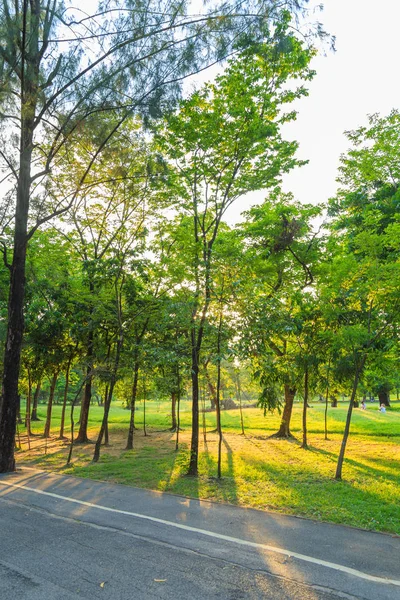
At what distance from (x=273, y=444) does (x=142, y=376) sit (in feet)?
22.4

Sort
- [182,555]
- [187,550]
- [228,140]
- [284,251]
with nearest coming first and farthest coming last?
[182,555] < [187,550] < [228,140] < [284,251]

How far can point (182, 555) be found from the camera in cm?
526

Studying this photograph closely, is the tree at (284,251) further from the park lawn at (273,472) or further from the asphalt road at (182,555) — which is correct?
the asphalt road at (182,555)

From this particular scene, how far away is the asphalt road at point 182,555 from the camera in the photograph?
Answer: 4.32 meters

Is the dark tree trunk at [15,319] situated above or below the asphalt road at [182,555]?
above

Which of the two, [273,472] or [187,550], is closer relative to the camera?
[187,550]

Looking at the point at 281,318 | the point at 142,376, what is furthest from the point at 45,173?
the point at 142,376

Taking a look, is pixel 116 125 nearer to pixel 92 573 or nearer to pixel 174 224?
pixel 174 224

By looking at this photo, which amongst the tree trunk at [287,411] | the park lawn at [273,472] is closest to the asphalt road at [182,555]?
the park lawn at [273,472]

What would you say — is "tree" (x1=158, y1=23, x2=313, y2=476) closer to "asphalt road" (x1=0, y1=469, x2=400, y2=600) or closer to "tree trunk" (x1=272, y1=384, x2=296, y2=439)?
"asphalt road" (x1=0, y1=469, x2=400, y2=600)

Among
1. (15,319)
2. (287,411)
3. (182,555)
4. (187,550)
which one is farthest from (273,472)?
(287,411)

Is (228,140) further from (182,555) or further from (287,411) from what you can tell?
(287,411)

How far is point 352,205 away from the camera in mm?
17547

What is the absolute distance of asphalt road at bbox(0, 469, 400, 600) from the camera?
4316 mm
